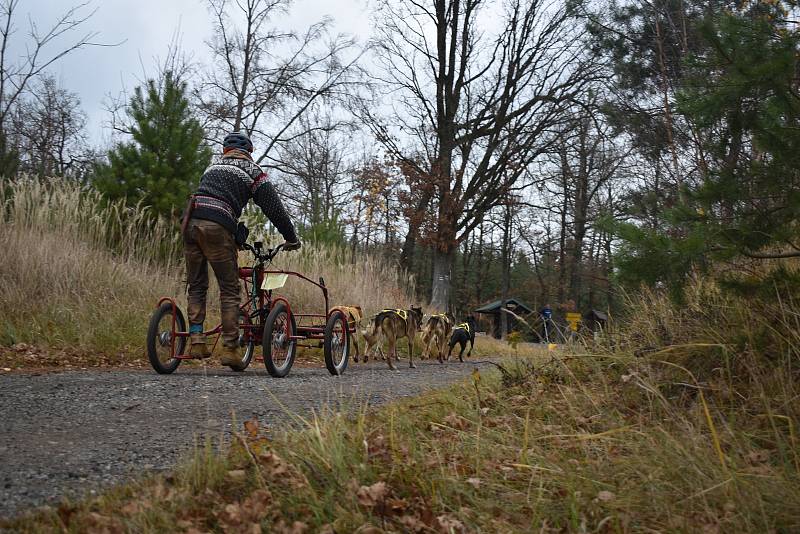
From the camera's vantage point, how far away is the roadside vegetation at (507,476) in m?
2.26

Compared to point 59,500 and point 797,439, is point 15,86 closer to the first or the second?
point 59,500

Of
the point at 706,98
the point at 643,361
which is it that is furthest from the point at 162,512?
the point at 706,98

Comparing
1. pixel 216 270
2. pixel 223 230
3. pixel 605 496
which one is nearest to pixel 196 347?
pixel 216 270

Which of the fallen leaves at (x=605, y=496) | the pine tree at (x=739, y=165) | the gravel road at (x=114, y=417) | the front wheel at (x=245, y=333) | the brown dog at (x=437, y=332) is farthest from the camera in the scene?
the brown dog at (x=437, y=332)

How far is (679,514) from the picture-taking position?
2322 mm

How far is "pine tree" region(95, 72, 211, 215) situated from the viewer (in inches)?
473

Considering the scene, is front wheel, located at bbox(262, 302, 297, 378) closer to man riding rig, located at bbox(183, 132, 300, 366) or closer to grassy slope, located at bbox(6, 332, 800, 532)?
man riding rig, located at bbox(183, 132, 300, 366)

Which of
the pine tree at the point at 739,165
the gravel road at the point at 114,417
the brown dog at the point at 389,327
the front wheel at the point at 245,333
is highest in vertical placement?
the pine tree at the point at 739,165

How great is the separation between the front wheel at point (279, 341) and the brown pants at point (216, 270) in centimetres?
35

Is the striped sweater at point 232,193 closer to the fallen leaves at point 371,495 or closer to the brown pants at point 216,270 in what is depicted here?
the brown pants at point 216,270

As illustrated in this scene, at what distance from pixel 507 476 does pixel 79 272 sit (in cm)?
770

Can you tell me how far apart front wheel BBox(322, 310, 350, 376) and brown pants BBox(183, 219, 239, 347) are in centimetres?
103

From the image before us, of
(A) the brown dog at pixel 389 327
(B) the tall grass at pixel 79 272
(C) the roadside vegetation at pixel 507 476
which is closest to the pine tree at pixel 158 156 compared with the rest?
(B) the tall grass at pixel 79 272

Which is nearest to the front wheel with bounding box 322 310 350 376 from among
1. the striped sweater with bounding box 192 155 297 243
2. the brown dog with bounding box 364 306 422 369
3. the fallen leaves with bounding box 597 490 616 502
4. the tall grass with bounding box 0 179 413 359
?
the striped sweater with bounding box 192 155 297 243
